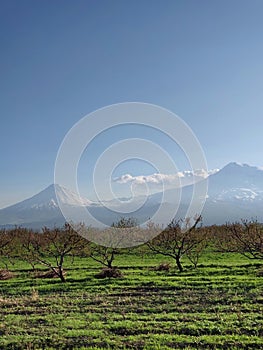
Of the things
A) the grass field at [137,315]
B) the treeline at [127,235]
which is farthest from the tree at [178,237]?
the grass field at [137,315]

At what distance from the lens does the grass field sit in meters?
13.8

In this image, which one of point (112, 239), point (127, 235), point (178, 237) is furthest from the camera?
point (127, 235)

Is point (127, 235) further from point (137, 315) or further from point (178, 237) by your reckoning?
point (137, 315)

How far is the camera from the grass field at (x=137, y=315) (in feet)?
45.2

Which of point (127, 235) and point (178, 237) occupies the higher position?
point (127, 235)

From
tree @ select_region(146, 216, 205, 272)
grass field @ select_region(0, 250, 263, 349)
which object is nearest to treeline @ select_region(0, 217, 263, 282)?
tree @ select_region(146, 216, 205, 272)

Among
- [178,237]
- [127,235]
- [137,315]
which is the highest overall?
[127,235]

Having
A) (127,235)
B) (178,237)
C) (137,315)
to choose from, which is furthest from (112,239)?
(137,315)

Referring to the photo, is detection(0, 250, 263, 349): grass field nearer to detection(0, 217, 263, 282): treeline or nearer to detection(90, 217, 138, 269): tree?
detection(0, 217, 263, 282): treeline

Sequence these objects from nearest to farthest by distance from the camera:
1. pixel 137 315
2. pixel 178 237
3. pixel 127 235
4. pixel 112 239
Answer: pixel 137 315, pixel 178 237, pixel 112 239, pixel 127 235

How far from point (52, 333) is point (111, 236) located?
3137 centimetres

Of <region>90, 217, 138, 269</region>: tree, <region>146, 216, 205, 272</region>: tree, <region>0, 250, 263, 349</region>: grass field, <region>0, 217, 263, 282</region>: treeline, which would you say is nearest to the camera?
<region>0, 250, 263, 349</region>: grass field

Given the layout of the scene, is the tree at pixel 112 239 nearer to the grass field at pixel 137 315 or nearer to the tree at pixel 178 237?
the tree at pixel 178 237

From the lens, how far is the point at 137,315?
58.4ft
